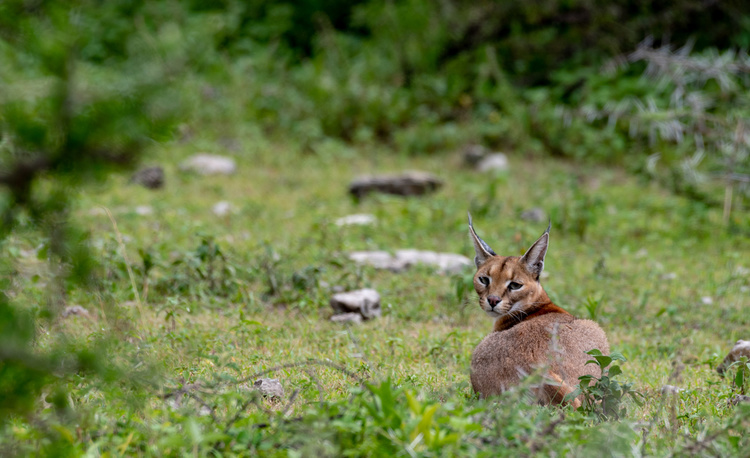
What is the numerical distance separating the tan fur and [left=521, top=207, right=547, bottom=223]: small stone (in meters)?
4.29

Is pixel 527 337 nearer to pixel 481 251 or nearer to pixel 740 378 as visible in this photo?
pixel 481 251

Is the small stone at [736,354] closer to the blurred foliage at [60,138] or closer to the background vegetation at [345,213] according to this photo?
the background vegetation at [345,213]

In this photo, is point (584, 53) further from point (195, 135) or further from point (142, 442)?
point (142, 442)

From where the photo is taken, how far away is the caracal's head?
4570mm

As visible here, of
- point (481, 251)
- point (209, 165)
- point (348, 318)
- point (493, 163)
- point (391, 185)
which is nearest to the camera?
point (481, 251)

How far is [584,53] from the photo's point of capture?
43.7 ft

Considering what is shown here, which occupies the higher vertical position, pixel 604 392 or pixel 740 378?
pixel 604 392

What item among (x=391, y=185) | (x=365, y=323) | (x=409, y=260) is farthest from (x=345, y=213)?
(x=365, y=323)

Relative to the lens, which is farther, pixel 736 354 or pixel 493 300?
pixel 736 354

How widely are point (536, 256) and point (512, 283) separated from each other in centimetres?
23

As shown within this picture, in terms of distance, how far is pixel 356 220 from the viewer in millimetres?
A: 8867

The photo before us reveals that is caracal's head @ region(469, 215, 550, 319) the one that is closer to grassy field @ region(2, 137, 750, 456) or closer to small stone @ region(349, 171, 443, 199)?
grassy field @ region(2, 137, 750, 456)

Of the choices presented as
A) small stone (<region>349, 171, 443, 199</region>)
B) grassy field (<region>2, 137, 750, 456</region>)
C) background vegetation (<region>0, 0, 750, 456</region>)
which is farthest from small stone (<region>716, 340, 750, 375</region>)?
small stone (<region>349, 171, 443, 199</region>)

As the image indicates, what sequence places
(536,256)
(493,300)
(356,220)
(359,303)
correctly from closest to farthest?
(493,300) < (536,256) < (359,303) < (356,220)
